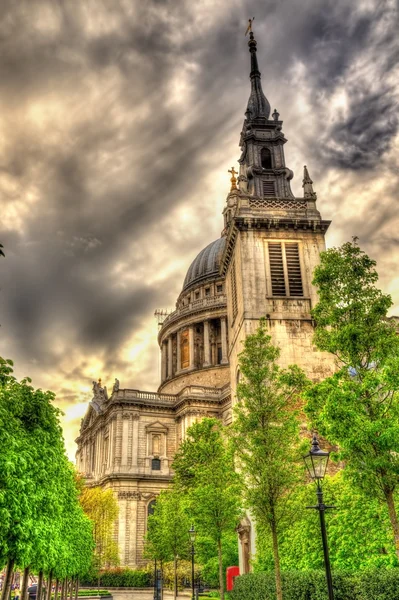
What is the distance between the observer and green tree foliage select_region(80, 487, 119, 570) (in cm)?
5133

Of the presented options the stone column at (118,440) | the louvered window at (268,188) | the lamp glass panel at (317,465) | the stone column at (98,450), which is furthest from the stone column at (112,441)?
the lamp glass panel at (317,465)

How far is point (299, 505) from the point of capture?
20812 millimetres

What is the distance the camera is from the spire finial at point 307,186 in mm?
39188

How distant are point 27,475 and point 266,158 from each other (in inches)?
1403

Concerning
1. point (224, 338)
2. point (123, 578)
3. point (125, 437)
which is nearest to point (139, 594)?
point (123, 578)

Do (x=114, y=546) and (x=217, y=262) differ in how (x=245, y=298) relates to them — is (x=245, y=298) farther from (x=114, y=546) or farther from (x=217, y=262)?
(x=217, y=262)

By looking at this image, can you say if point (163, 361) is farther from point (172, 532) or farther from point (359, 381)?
point (359, 381)

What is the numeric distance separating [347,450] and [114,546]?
1702 inches

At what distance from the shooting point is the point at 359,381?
17812 millimetres

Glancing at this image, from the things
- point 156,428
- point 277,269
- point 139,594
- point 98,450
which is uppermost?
point 277,269

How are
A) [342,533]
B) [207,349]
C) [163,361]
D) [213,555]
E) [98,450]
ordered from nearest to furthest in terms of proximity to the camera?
[342,533]
[213,555]
[98,450]
[207,349]
[163,361]

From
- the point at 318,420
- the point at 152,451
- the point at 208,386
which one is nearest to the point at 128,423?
the point at 152,451

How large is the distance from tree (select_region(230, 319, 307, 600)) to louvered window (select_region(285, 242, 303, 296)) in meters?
12.5

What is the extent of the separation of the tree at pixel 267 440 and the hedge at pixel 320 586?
43.0 inches
